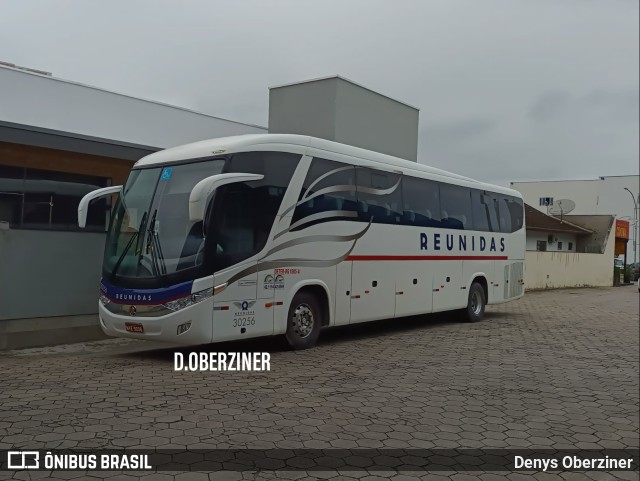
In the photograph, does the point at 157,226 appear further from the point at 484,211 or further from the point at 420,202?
the point at 484,211

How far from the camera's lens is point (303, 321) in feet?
32.1

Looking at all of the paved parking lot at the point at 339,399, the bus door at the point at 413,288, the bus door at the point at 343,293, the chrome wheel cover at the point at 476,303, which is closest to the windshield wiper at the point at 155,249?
the paved parking lot at the point at 339,399

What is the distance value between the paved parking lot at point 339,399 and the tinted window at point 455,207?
3546 millimetres

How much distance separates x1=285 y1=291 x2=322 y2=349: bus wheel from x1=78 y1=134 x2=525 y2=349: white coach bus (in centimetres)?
2

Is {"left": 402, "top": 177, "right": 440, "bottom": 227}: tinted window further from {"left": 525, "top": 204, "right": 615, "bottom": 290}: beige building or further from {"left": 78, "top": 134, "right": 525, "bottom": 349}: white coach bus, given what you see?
{"left": 525, "top": 204, "right": 615, "bottom": 290}: beige building

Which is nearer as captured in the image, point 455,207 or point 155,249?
point 155,249

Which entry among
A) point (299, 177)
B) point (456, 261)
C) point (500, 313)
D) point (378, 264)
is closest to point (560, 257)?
point (500, 313)

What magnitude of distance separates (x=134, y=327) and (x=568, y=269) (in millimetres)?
27506

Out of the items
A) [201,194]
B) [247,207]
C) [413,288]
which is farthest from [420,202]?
[201,194]

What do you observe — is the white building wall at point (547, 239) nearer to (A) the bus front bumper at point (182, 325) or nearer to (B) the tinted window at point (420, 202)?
(B) the tinted window at point (420, 202)

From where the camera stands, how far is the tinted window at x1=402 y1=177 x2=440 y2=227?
12.0 m

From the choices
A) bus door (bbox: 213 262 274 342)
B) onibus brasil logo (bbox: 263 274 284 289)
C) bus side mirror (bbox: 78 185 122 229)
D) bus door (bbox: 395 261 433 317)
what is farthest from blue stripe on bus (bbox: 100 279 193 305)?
bus door (bbox: 395 261 433 317)

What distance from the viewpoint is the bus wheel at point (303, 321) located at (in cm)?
952

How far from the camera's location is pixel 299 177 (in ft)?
31.4
